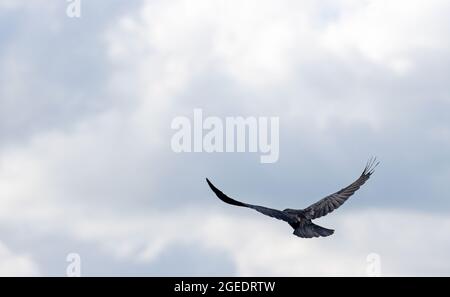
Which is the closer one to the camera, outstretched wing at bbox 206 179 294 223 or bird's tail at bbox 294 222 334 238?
outstretched wing at bbox 206 179 294 223

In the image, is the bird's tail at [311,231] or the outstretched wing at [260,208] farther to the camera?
the bird's tail at [311,231]

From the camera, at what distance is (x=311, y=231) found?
Result: 275 ft

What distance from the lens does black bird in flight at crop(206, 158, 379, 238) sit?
83125 millimetres

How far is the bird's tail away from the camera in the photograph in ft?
273

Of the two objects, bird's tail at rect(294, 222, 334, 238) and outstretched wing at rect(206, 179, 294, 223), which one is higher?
outstretched wing at rect(206, 179, 294, 223)

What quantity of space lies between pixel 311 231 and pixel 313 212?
1876 mm

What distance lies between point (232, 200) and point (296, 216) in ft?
24.2

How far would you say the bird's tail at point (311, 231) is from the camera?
273 feet

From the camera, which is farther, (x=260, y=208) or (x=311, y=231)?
(x=311, y=231)

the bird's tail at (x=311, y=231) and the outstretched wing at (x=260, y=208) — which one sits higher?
the outstretched wing at (x=260, y=208)
